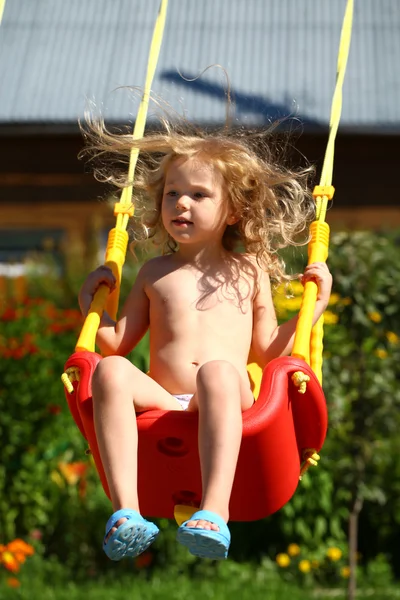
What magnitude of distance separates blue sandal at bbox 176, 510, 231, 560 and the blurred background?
1370 mm

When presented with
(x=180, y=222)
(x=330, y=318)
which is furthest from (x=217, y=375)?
(x=330, y=318)

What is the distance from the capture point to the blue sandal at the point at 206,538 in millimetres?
2406

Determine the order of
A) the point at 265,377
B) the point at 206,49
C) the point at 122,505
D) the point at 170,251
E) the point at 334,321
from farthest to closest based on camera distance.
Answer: the point at 206,49, the point at 334,321, the point at 170,251, the point at 265,377, the point at 122,505

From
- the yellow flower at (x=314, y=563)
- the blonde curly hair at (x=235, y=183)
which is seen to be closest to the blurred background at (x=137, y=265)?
the yellow flower at (x=314, y=563)

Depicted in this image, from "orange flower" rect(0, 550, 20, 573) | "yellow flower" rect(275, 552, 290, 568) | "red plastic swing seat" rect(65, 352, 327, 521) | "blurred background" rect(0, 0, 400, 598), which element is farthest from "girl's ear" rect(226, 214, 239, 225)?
"yellow flower" rect(275, 552, 290, 568)

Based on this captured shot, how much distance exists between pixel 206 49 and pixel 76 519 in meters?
4.69

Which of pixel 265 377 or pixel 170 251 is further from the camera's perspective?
pixel 170 251

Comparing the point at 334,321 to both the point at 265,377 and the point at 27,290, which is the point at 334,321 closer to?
the point at 265,377

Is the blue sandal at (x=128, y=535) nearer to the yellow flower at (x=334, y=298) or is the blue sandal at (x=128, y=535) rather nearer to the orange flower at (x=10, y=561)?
the orange flower at (x=10, y=561)

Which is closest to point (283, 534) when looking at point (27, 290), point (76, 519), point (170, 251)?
point (76, 519)

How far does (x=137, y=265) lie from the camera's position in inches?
253

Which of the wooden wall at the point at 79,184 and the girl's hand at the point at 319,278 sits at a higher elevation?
the wooden wall at the point at 79,184

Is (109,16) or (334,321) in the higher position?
(109,16)

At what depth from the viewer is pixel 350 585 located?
4.71m
